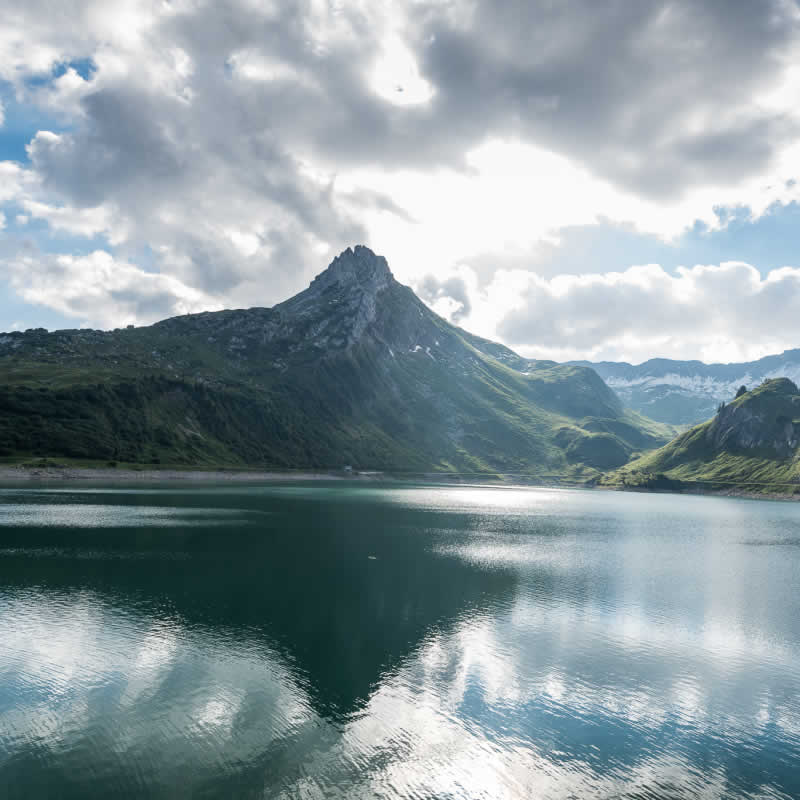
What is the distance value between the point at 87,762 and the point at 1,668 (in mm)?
16417

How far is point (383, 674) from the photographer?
40.5 metres

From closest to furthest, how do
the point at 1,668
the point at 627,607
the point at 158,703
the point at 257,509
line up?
the point at 158,703 < the point at 1,668 < the point at 627,607 < the point at 257,509

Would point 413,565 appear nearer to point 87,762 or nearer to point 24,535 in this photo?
point 87,762

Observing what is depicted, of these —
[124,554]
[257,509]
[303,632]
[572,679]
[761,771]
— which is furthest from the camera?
[257,509]

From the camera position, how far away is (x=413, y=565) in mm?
81562

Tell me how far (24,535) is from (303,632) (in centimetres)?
6478

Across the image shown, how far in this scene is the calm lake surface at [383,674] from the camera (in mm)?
27891

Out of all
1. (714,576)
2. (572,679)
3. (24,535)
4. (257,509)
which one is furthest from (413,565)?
(257,509)

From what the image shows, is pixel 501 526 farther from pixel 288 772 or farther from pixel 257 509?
pixel 288 772

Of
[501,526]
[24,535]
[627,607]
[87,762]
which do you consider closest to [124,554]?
[24,535]

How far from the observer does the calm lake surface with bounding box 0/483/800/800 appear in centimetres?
2789

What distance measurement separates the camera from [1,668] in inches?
1503

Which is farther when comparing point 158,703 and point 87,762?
point 158,703

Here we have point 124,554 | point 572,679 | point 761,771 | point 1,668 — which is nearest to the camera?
point 761,771
